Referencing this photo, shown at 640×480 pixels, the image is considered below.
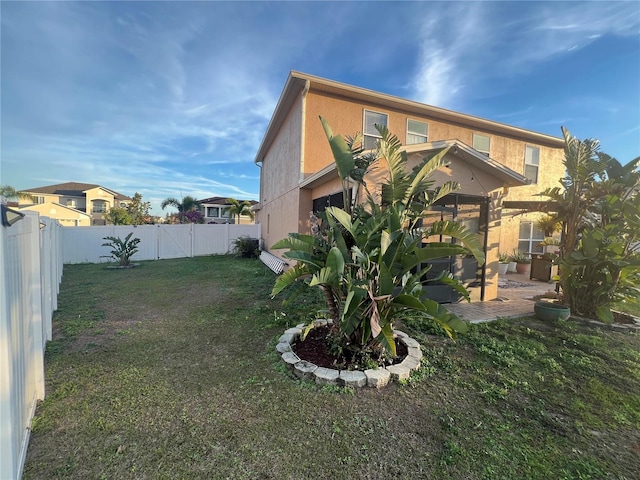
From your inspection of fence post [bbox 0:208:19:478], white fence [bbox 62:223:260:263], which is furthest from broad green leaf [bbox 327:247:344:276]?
white fence [bbox 62:223:260:263]

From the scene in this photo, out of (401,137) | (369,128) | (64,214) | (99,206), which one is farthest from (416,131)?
(99,206)

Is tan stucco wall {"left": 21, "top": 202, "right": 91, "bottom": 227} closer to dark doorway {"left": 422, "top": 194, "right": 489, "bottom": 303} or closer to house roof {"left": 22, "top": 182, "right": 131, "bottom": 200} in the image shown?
house roof {"left": 22, "top": 182, "right": 131, "bottom": 200}

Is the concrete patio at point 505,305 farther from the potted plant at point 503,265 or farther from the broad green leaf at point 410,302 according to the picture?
the broad green leaf at point 410,302

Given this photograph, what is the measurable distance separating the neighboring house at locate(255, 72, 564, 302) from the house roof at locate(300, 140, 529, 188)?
23mm

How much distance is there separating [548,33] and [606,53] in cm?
195

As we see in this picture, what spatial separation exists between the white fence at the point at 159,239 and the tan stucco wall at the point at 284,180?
3690mm

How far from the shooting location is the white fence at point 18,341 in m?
1.72

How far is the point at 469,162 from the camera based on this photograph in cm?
711

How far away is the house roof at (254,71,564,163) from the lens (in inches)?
346

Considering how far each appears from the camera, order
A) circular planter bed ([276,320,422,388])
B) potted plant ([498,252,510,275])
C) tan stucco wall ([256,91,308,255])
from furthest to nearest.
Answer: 1. potted plant ([498,252,510,275])
2. tan stucco wall ([256,91,308,255])
3. circular planter bed ([276,320,422,388])

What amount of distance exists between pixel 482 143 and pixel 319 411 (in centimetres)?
1306

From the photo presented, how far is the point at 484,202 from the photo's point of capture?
25.0 feet

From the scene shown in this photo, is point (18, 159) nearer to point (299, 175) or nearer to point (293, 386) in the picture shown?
point (299, 175)

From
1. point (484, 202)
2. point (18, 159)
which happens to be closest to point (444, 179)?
point (484, 202)
